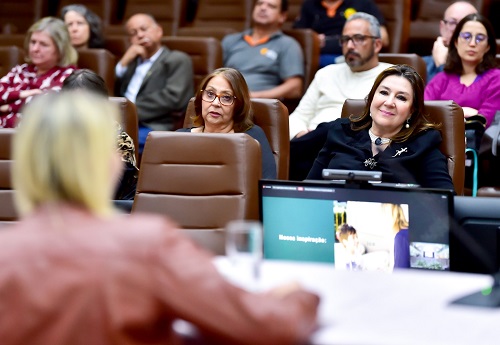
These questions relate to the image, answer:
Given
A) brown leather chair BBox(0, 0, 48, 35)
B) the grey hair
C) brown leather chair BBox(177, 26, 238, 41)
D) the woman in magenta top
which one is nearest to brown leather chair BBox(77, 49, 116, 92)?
the woman in magenta top

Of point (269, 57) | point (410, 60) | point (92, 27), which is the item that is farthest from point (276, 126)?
point (92, 27)

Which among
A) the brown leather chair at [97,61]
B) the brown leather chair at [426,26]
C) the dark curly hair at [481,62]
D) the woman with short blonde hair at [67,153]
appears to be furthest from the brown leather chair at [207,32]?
the woman with short blonde hair at [67,153]

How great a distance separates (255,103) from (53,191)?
273 centimetres

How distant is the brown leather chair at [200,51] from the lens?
5766 mm

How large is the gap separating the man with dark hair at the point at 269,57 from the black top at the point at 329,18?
291mm

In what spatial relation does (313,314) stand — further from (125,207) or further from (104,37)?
(104,37)

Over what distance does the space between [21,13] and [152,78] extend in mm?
2012

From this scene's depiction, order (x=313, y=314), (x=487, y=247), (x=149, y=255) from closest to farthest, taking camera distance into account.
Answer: (x=149, y=255)
(x=313, y=314)
(x=487, y=247)

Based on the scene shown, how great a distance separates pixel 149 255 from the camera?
1.53 m

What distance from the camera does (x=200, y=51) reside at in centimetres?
581

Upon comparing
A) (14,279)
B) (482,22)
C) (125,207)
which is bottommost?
(125,207)

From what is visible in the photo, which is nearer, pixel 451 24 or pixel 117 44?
pixel 451 24

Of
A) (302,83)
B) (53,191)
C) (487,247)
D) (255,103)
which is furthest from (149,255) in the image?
(302,83)

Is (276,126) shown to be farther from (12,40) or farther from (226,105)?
(12,40)
